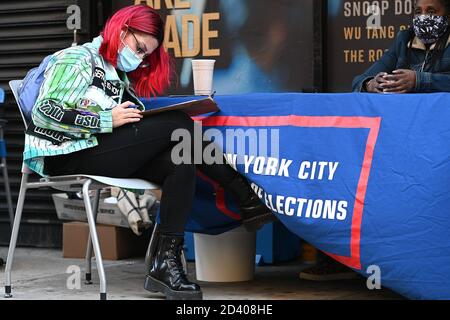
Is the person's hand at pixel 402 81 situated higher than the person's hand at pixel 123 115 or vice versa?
the person's hand at pixel 402 81

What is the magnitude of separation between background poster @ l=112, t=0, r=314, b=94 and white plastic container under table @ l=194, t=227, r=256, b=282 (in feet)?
4.69

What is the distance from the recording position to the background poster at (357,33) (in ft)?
18.6

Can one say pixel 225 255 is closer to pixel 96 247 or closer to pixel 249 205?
pixel 249 205

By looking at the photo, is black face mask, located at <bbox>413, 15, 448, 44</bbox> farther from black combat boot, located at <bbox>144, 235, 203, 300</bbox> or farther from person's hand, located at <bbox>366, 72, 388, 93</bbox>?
black combat boot, located at <bbox>144, 235, 203, 300</bbox>

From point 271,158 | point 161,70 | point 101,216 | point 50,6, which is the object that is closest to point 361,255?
point 271,158

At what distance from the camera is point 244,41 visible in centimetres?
602

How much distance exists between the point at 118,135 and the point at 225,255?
941 mm

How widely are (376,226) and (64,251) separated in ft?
8.97

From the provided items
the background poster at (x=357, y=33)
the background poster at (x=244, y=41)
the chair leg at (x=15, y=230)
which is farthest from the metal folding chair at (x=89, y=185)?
the background poster at (x=357, y=33)

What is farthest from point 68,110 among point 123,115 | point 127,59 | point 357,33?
point 357,33

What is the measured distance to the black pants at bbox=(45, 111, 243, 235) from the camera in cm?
413

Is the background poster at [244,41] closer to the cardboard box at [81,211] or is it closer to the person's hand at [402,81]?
the cardboard box at [81,211]

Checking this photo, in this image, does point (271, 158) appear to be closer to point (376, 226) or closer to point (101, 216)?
point (376, 226)

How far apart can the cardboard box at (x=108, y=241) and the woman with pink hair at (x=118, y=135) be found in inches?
62.2
